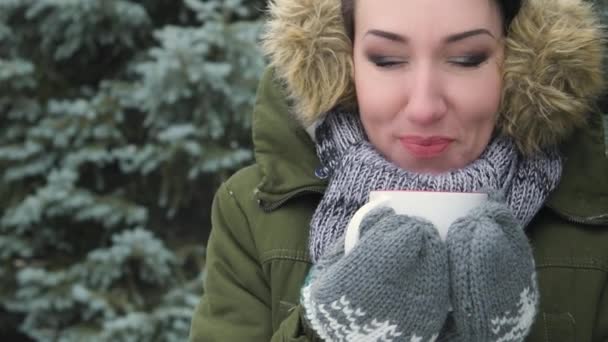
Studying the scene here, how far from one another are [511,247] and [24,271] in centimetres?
263

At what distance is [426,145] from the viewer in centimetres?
136

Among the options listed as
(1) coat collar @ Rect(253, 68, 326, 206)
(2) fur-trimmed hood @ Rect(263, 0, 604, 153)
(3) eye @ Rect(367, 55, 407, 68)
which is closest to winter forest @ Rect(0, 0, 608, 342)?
(1) coat collar @ Rect(253, 68, 326, 206)

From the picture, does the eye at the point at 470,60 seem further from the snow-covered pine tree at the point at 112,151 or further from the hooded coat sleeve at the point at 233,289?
the snow-covered pine tree at the point at 112,151

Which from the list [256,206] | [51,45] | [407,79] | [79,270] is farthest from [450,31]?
[51,45]

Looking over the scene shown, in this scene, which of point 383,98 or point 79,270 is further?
point 79,270

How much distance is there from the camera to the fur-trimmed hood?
1.37 meters

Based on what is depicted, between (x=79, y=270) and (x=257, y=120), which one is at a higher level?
(x=257, y=120)

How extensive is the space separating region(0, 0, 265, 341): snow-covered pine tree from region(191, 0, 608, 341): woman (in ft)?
6.21

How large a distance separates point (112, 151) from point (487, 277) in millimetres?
2545

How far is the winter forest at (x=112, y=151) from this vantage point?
3.41m

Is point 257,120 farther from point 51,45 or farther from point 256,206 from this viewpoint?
point 51,45

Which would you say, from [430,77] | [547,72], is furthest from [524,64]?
[430,77]

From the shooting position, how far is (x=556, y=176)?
1.42 meters

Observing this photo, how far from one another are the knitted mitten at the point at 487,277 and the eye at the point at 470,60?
0.23m
